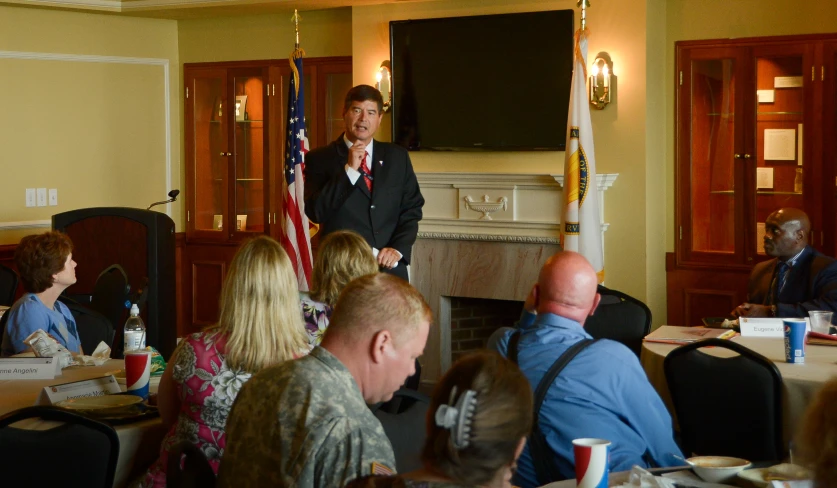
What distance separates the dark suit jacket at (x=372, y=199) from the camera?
5141 millimetres

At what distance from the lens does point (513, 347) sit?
2.70 m

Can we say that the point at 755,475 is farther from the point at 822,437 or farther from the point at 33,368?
the point at 33,368

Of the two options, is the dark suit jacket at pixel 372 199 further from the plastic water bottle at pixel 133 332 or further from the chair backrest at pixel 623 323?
the plastic water bottle at pixel 133 332

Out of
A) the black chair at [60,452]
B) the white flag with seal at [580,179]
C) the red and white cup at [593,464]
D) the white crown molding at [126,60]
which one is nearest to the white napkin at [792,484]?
the red and white cup at [593,464]

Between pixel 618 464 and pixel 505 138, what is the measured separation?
4.19 metres

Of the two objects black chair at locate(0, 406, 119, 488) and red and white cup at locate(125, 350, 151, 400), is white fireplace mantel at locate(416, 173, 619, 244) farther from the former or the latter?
black chair at locate(0, 406, 119, 488)

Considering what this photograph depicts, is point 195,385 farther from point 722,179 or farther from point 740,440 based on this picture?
point 722,179

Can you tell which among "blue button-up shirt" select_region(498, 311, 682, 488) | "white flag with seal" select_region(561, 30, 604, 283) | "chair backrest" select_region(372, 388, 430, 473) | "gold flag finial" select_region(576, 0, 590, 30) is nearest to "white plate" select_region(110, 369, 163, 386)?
"chair backrest" select_region(372, 388, 430, 473)

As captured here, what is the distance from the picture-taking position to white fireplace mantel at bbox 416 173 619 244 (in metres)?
6.32

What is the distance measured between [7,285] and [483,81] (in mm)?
3208

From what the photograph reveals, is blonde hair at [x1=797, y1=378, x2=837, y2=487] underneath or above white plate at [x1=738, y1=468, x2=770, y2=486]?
above

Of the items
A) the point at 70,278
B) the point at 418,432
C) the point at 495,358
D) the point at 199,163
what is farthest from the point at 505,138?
the point at 495,358

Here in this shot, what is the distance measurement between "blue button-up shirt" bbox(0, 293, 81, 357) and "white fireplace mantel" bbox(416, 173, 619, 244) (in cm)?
313

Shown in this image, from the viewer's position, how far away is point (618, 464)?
254 cm
